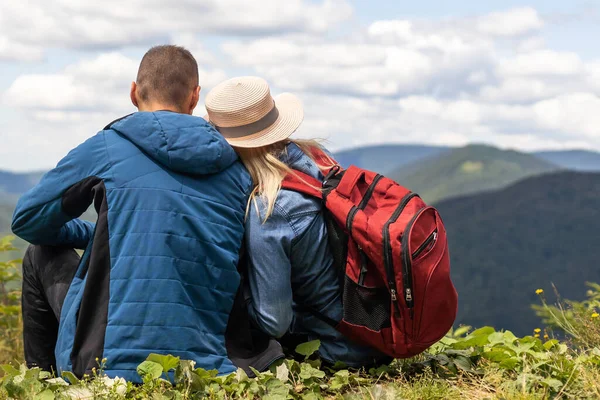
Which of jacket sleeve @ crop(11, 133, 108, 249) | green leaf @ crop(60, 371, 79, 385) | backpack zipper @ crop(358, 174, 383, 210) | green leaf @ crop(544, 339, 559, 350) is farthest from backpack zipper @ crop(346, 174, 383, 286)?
green leaf @ crop(60, 371, 79, 385)

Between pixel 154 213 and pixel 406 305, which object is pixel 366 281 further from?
pixel 154 213

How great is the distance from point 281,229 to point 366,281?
0.50m

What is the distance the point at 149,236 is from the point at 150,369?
605 millimetres

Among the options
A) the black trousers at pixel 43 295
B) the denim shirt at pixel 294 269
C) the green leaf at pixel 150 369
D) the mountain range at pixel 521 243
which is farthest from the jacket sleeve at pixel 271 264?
the mountain range at pixel 521 243

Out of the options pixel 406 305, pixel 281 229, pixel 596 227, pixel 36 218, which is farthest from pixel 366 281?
pixel 596 227

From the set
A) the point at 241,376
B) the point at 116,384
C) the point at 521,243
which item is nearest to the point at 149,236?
the point at 116,384

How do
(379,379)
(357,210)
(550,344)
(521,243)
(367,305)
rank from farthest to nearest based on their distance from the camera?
1. (521,243)
2. (550,344)
3. (379,379)
4. (367,305)
5. (357,210)

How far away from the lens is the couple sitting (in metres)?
3.49

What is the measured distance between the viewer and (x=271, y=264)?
3625mm

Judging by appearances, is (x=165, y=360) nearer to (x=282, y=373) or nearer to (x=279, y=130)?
(x=282, y=373)

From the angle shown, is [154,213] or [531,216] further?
[531,216]

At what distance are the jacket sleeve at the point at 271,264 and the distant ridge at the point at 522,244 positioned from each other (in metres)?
83.0

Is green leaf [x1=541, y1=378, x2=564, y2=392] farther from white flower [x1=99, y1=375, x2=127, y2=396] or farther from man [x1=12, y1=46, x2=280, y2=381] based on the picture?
white flower [x1=99, y1=375, x2=127, y2=396]

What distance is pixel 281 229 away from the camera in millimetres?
3629
